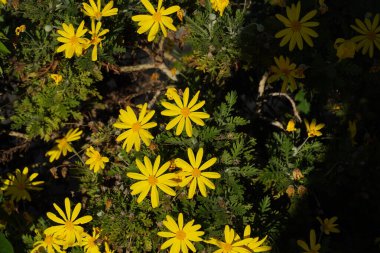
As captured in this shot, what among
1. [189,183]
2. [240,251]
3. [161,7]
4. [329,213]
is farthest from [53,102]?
[329,213]

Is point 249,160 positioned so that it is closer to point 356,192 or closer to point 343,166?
→ point 343,166

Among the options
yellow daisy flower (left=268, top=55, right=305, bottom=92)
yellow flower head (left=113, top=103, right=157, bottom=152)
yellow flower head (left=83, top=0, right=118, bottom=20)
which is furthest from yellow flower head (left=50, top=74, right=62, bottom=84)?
yellow daisy flower (left=268, top=55, right=305, bottom=92)

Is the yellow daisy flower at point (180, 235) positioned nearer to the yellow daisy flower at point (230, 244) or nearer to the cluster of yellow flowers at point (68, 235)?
the yellow daisy flower at point (230, 244)

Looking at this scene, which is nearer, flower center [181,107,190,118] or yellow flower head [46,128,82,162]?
flower center [181,107,190,118]

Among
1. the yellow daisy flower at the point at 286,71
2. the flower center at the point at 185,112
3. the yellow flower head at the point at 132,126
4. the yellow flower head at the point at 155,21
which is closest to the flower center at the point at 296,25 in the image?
the yellow daisy flower at the point at 286,71

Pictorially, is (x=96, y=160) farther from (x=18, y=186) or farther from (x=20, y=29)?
(x=20, y=29)

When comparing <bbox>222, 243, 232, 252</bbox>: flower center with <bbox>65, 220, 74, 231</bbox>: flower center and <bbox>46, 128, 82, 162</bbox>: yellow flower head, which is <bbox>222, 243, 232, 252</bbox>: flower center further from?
<bbox>46, 128, 82, 162</bbox>: yellow flower head

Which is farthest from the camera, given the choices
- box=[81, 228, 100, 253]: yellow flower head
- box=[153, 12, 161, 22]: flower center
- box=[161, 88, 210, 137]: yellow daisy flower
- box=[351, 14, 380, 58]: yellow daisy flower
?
box=[351, 14, 380, 58]: yellow daisy flower
